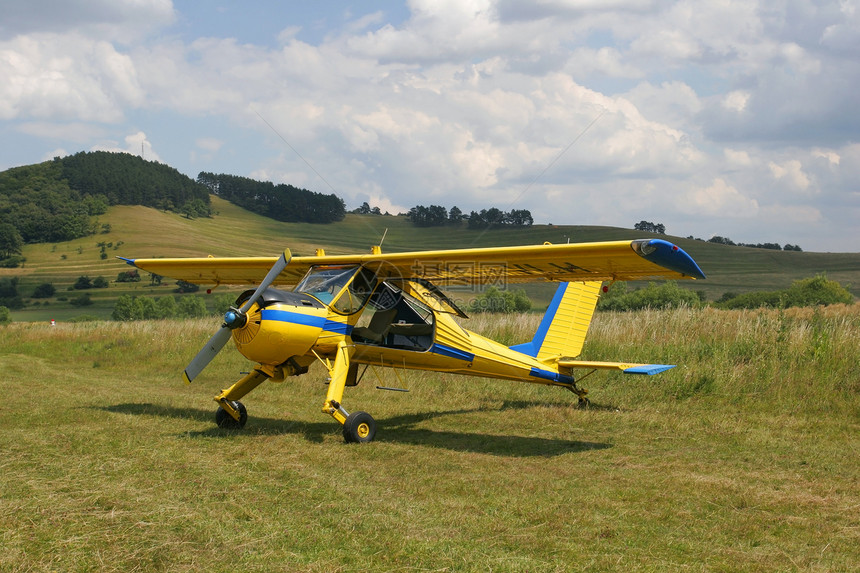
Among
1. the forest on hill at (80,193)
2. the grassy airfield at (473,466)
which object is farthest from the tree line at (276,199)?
the grassy airfield at (473,466)

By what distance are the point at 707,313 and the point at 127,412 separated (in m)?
11.8

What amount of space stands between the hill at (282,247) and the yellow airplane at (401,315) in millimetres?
22310

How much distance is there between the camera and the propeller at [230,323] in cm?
782

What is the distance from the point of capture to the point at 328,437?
8.45 metres

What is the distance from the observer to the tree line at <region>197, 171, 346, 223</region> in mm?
64562

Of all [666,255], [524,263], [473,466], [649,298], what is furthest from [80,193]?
[666,255]

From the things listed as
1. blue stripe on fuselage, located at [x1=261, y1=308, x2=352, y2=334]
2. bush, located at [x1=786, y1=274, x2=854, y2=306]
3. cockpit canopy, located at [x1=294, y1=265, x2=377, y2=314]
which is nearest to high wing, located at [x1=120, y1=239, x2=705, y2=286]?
cockpit canopy, located at [x1=294, y1=265, x2=377, y2=314]

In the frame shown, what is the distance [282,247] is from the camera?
59.4 meters

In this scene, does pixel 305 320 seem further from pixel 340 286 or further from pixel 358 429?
pixel 358 429

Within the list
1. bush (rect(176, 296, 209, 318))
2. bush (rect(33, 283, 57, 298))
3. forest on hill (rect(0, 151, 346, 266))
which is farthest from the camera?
forest on hill (rect(0, 151, 346, 266))

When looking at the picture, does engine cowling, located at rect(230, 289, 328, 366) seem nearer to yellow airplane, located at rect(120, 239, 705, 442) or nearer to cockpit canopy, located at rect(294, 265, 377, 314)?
yellow airplane, located at rect(120, 239, 705, 442)

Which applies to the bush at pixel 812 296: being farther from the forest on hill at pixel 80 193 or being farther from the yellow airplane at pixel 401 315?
the forest on hill at pixel 80 193

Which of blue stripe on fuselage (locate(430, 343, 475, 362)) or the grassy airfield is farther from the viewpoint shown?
blue stripe on fuselage (locate(430, 343, 475, 362))

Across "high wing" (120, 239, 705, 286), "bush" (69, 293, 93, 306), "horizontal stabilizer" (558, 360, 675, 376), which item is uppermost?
"high wing" (120, 239, 705, 286)
